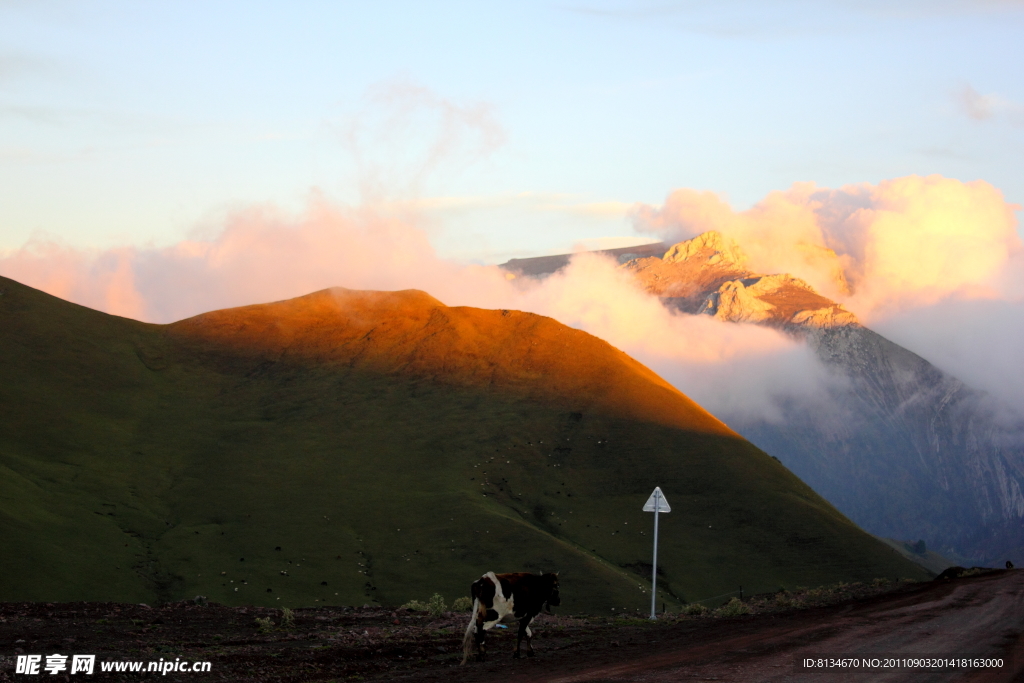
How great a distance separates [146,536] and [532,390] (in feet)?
187

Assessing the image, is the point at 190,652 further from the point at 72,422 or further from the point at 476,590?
the point at 72,422

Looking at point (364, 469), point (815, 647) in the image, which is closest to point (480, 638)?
point (815, 647)

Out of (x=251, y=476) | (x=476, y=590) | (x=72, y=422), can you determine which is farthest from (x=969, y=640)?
(x=72, y=422)

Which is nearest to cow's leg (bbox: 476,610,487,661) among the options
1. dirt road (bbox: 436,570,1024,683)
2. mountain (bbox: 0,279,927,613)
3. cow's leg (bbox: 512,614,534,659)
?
dirt road (bbox: 436,570,1024,683)

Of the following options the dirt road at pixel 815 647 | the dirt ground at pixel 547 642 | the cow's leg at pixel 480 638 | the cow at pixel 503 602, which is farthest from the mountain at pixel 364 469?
the cow at pixel 503 602

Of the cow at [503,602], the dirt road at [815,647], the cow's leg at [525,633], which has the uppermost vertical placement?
the cow at [503,602]

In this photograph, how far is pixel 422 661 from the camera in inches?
802

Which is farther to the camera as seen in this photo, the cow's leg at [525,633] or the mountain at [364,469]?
the mountain at [364,469]

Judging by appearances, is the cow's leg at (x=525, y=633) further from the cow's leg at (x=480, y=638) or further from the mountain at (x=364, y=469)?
the mountain at (x=364, y=469)

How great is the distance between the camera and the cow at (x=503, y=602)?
2022 cm

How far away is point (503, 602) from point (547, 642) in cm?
381

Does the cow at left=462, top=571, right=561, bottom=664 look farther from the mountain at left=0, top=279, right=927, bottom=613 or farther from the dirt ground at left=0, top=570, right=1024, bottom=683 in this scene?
the mountain at left=0, top=279, right=927, bottom=613

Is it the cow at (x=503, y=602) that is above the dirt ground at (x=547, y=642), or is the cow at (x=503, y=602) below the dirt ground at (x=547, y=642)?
above

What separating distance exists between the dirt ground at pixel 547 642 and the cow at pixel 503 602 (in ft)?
1.78
